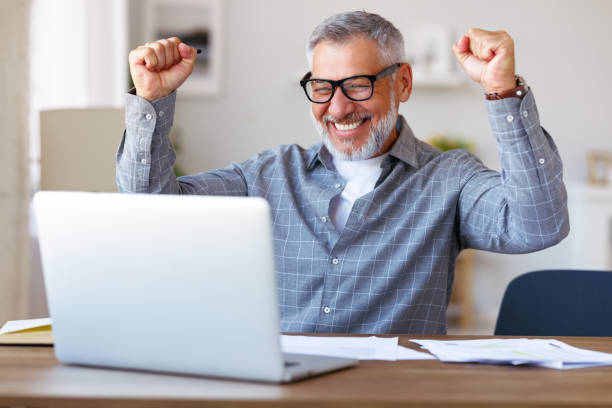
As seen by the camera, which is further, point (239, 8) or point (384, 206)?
point (239, 8)

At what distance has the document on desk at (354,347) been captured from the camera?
1077 mm

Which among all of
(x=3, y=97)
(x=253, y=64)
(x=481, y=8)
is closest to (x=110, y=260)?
(x=3, y=97)

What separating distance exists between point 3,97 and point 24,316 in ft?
2.63

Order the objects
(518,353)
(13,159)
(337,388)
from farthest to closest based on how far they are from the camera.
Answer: (13,159), (518,353), (337,388)

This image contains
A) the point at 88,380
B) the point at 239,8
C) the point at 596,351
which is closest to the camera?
the point at 88,380

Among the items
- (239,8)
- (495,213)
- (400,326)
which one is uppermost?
(239,8)

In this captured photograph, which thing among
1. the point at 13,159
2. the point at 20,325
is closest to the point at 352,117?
the point at 20,325

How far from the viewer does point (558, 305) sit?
5.36ft

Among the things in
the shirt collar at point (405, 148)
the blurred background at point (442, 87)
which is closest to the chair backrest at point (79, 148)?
the shirt collar at point (405, 148)

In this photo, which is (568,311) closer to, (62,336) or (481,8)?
(62,336)

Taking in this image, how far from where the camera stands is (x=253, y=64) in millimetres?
4734

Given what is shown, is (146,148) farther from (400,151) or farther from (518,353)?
(518,353)

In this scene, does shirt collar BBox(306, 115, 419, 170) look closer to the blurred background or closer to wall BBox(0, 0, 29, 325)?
wall BBox(0, 0, 29, 325)

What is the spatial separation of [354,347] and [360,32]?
926mm
